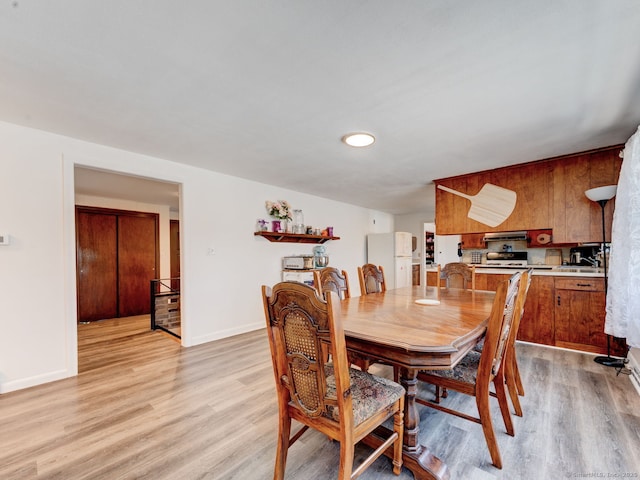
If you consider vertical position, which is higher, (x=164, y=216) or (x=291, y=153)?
(x=291, y=153)

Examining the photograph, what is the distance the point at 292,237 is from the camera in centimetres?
484

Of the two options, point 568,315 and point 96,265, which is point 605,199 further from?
point 96,265

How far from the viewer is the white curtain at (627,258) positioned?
212 centimetres

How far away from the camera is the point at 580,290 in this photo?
323 cm

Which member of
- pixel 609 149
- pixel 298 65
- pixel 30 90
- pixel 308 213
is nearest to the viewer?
pixel 298 65

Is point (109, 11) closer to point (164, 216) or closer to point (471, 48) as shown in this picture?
point (471, 48)

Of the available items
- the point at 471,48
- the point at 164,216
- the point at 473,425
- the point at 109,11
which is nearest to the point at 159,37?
the point at 109,11

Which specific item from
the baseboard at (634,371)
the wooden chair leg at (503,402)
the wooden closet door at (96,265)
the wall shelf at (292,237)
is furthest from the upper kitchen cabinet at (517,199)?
the wooden closet door at (96,265)

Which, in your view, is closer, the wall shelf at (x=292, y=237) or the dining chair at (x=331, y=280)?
the dining chair at (x=331, y=280)

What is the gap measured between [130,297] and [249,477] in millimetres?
5067

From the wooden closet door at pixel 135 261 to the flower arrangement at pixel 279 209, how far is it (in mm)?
2824

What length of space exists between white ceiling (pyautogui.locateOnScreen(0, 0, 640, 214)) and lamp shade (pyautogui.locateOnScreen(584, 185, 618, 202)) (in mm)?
474

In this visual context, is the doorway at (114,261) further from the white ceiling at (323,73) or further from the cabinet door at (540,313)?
the cabinet door at (540,313)

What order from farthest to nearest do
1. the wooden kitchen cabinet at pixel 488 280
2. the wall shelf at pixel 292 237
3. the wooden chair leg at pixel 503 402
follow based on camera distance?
the wall shelf at pixel 292 237 < the wooden kitchen cabinet at pixel 488 280 < the wooden chair leg at pixel 503 402
